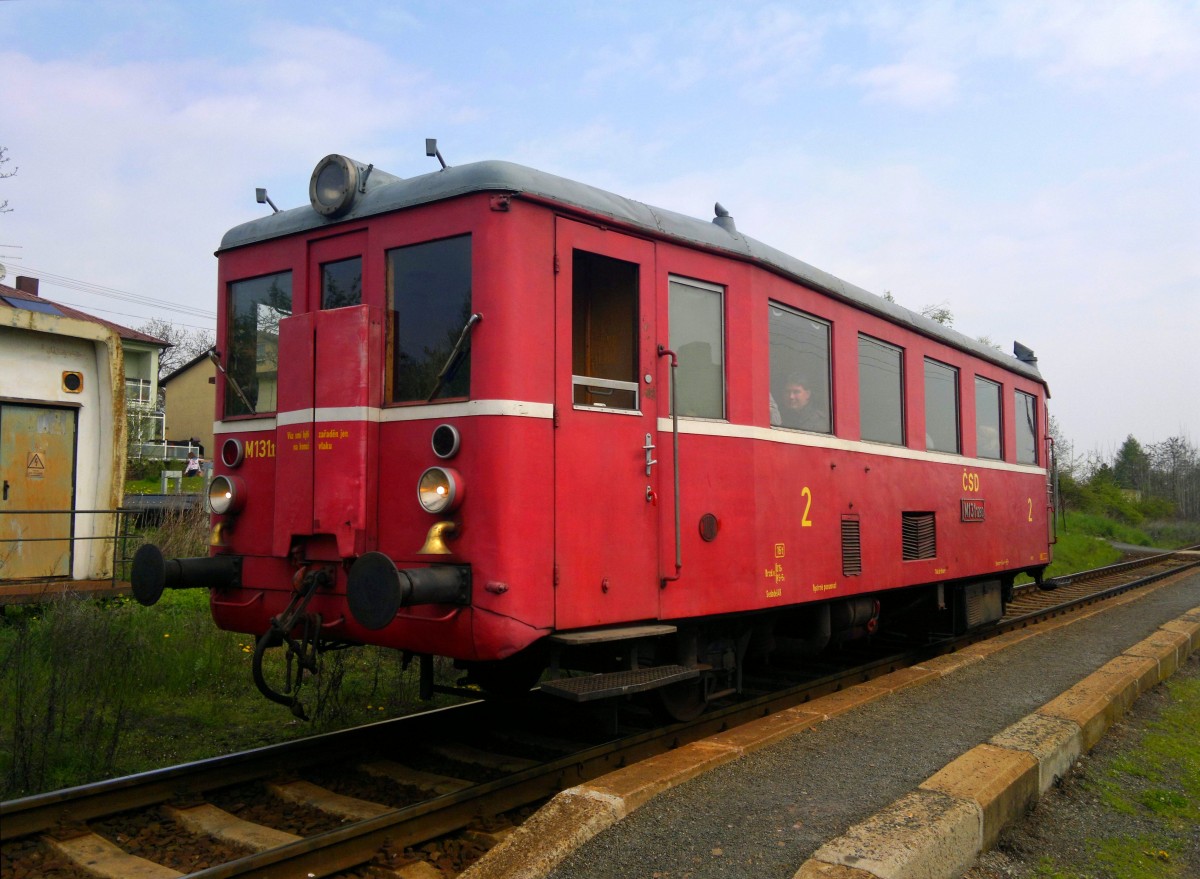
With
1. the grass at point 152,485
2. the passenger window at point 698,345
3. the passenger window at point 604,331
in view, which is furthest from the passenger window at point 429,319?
the grass at point 152,485

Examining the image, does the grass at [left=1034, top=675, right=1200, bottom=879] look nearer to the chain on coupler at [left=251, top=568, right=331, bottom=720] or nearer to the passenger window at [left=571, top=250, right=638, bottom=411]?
the passenger window at [left=571, top=250, right=638, bottom=411]

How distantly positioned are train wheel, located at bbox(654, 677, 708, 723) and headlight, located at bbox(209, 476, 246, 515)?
265 centimetres

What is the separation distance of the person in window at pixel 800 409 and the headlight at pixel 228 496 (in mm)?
3314

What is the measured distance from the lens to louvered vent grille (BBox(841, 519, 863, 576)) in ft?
22.4

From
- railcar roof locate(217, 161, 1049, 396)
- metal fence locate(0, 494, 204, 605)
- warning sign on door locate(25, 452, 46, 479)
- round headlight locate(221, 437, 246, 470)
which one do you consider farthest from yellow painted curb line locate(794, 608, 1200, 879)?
warning sign on door locate(25, 452, 46, 479)

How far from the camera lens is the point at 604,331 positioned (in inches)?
215

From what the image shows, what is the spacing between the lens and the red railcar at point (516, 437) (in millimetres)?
4570

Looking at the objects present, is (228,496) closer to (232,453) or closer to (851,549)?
(232,453)

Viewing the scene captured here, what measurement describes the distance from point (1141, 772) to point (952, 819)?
2.30 metres

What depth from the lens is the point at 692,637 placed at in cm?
553

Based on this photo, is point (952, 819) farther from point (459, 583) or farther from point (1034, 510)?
point (1034, 510)

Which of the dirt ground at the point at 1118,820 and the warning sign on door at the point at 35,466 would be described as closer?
the dirt ground at the point at 1118,820

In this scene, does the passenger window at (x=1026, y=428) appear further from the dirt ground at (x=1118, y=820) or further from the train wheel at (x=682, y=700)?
the train wheel at (x=682, y=700)

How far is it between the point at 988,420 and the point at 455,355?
7260 mm
